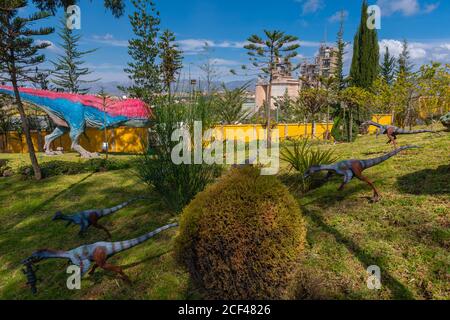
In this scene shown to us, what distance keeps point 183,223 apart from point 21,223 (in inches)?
195

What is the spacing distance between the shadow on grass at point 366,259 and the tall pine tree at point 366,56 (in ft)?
62.5

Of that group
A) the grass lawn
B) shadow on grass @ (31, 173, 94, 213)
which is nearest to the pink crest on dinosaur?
shadow on grass @ (31, 173, 94, 213)

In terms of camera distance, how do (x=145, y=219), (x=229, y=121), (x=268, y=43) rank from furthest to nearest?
(x=229, y=121) < (x=268, y=43) < (x=145, y=219)

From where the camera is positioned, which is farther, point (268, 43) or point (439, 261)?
point (268, 43)

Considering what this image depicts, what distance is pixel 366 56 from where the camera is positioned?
2028 centimetres

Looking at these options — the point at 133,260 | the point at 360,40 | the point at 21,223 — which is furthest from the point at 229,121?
the point at 133,260

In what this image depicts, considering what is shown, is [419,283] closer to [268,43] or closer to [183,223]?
[183,223]

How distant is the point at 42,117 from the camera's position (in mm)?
18094

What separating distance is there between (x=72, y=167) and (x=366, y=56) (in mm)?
19371

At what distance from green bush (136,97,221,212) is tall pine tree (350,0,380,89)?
18620mm

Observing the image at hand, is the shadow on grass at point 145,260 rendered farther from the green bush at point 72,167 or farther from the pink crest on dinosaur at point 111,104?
the pink crest on dinosaur at point 111,104

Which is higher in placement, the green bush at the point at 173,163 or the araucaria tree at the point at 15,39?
the araucaria tree at the point at 15,39

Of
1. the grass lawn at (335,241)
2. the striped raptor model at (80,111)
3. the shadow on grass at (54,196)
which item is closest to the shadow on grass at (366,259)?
the grass lawn at (335,241)

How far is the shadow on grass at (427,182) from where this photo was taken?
442 cm
